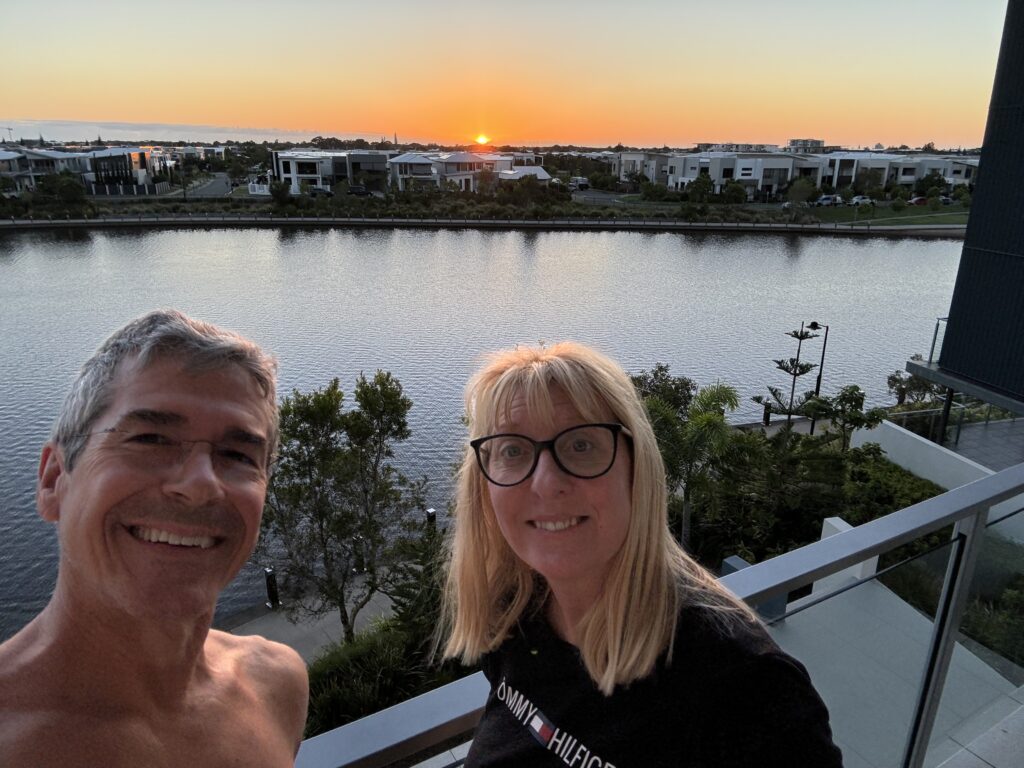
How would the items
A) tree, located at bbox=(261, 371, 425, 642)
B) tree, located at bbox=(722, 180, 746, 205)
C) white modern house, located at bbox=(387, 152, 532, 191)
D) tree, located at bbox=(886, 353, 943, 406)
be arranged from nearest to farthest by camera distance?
tree, located at bbox=(261, 371, 425, 642)
tree, located at bbox=(886, 353, 943, 406)
tree, located at bbox=(722, 180, 746, 205)
white modern house, located at bbox=(387, 152, 532, 191)

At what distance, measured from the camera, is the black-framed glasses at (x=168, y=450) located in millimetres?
889

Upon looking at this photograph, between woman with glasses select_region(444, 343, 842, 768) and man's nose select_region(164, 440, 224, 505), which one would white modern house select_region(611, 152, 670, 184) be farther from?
man's nose select_region(164, 440, 224, 505)

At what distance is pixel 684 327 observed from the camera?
3047 centimetres

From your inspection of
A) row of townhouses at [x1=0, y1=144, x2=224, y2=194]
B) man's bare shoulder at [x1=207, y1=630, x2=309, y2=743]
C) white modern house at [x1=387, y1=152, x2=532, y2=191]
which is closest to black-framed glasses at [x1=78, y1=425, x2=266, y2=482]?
man's bare shoulder at [x1=207, y1=630, x2=309, y2=743]

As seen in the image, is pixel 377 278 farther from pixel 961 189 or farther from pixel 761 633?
pixel 961 189

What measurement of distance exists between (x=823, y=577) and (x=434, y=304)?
32133 mm

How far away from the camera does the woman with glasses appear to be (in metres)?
0.82

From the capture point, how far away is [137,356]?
936mm

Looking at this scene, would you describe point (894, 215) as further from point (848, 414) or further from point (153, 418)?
point (153, 418)

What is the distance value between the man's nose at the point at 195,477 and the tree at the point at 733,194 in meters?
57.7

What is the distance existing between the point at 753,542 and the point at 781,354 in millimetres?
16953

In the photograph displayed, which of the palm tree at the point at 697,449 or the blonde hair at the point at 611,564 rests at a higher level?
the blonde hair at the point at 611,564

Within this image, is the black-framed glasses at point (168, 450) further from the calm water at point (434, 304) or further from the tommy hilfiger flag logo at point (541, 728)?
the calm water at point (434, 304)

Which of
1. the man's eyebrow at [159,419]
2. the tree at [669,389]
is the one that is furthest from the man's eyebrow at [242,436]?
the tree at [669,389]
